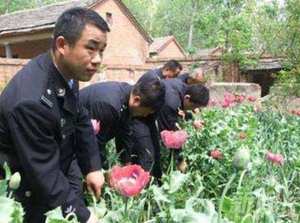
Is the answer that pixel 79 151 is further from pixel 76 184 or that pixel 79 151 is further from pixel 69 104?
pixel 69 104

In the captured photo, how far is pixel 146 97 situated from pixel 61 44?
1041mm

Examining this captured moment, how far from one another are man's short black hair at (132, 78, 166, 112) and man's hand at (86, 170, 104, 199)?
2.03 ft

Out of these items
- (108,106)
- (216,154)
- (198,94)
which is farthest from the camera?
(198,94)

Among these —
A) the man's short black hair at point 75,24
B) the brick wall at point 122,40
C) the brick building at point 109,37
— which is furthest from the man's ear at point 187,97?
the brick wall at point 122,40

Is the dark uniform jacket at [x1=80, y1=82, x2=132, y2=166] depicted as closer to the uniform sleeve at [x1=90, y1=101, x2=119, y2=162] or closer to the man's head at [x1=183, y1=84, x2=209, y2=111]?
the uniform sleeve at [x1=90, y1=101, x2=119, y2=162]

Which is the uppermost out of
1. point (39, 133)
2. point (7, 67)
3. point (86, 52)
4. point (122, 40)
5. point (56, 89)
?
point (86, 52)

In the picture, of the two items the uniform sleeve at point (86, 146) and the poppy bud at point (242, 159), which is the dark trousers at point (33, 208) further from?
the poppy bud at point (242, 159)

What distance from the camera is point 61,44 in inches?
83.2

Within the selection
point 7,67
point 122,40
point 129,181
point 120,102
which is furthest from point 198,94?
point 122,40

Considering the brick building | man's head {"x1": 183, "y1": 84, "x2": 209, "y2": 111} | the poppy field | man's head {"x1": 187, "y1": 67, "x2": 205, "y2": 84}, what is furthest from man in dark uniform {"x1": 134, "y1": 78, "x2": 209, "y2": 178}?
the brick building

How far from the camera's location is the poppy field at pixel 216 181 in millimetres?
1812

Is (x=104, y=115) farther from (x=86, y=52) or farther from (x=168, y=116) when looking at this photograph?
(x=86, y=52)

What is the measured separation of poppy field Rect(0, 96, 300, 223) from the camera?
1.81 meters

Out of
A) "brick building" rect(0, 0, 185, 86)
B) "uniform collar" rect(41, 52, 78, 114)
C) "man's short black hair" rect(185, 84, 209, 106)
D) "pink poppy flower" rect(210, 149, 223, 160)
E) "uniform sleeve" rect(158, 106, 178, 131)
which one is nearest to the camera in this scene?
"uniform collar" rect(41, 52, 78, 114)
